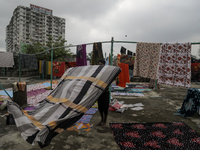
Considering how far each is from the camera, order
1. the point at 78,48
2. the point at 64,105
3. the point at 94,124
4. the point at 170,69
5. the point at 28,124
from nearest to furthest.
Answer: the point at 28,124 < the point at 64,105 < the point at 94,124 < the point at 170,69 < the point at 78,48

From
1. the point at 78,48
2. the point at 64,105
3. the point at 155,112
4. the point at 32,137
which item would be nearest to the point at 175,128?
the point at 155,112

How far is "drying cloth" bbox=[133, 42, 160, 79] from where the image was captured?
4.18 m

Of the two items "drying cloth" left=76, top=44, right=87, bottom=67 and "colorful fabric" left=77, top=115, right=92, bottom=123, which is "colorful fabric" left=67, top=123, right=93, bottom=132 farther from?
"drying cloth" left=76, top=44, right=87, bottom=67

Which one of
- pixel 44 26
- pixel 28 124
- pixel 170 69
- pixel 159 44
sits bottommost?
pixel 28 124

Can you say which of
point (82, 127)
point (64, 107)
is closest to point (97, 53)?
point (82, 127)

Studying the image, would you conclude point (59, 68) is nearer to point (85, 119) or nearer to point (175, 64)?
point (85, 119)

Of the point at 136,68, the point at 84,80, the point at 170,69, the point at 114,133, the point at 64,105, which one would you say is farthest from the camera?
the point at 136,68

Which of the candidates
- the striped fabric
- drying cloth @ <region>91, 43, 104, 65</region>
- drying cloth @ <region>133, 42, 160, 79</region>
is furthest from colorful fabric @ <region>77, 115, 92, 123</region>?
drying cloth @ <region>133, 42, 160, 79</region>

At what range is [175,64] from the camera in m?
3.82

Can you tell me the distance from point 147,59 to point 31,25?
71254mm

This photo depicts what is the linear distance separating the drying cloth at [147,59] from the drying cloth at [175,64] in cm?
19

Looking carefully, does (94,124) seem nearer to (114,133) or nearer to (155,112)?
(114,133)

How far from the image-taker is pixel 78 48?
5480mm

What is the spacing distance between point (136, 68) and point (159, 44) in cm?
107
